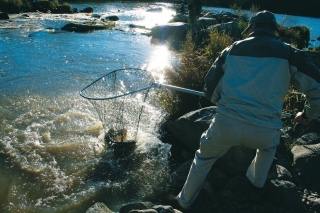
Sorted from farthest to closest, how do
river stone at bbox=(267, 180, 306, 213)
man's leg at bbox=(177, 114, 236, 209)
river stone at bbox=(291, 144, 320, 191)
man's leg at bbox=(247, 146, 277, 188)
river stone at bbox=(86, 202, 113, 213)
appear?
river stone at bbox=(291, 144, 320, 191), river stone at bbox=(267, 180, 306, 213), river stone at bbox=(86, 202, 113, 213), man's leg at bbox=(247, 146, 277, 188), man's leg at bbox=(177, 114, 236, 209)

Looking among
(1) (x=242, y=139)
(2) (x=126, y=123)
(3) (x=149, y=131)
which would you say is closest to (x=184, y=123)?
(3) (x=149, y=131)

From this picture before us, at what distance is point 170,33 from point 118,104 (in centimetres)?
1190

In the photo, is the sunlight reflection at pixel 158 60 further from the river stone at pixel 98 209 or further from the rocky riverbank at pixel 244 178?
the river stone at pixel 98 209

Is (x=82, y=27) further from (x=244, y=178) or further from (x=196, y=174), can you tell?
(x=196, y=174)

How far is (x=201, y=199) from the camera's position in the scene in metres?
4.35

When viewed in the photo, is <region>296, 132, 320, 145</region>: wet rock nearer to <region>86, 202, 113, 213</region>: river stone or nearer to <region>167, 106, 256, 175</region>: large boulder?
<region>167, 106, 256, 175</region>: large boulder

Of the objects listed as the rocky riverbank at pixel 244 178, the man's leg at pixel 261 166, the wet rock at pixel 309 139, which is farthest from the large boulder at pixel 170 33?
the man's leg at pixel 261 166

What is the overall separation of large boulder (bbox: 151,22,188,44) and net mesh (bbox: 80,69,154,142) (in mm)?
10115

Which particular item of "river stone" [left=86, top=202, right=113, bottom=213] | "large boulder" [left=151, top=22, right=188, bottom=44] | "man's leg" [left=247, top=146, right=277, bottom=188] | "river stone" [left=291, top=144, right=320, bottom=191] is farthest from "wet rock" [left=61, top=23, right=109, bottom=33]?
Result: "man's leg" [left=247, top=146, right=277, bottom=188]

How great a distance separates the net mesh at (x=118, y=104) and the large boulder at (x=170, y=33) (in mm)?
10115

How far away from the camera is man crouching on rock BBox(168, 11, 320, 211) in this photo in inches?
126

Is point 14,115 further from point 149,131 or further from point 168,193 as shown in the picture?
point 168,193

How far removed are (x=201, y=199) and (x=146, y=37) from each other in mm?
17222

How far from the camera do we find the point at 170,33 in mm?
18578
